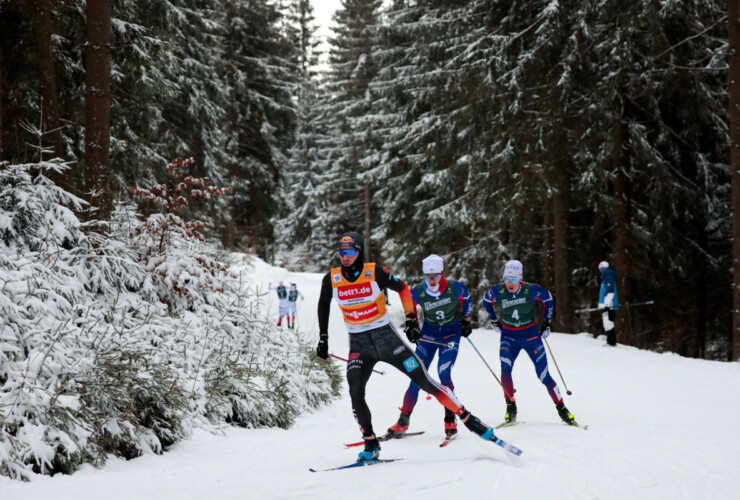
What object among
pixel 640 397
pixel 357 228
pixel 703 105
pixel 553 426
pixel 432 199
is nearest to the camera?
pixel 553 426

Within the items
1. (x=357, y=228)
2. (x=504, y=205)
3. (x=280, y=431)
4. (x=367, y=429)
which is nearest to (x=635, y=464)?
(x=367, y=429)

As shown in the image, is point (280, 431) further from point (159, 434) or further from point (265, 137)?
point (265, 137)

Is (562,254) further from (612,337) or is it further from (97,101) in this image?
(97,101)

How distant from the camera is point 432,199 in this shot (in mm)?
23328

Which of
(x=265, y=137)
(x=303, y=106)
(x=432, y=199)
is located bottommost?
(x=432, y=199)

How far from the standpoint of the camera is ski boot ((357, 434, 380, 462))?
590 centimetres

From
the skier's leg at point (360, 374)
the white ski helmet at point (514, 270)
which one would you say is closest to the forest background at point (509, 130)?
the skier's leg at point (360, 374)

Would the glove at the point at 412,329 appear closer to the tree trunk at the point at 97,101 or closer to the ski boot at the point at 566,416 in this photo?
the ski boot at the point at 566,416

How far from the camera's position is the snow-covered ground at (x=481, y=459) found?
4.82m

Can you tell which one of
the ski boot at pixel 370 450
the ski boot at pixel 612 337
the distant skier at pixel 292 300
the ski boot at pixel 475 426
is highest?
the distant skier at pixel 292 300

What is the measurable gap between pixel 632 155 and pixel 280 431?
13.9m

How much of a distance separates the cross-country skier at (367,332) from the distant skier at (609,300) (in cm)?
1080

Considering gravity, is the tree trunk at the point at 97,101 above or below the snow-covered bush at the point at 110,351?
above

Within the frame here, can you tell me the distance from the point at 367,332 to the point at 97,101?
21.6ft
